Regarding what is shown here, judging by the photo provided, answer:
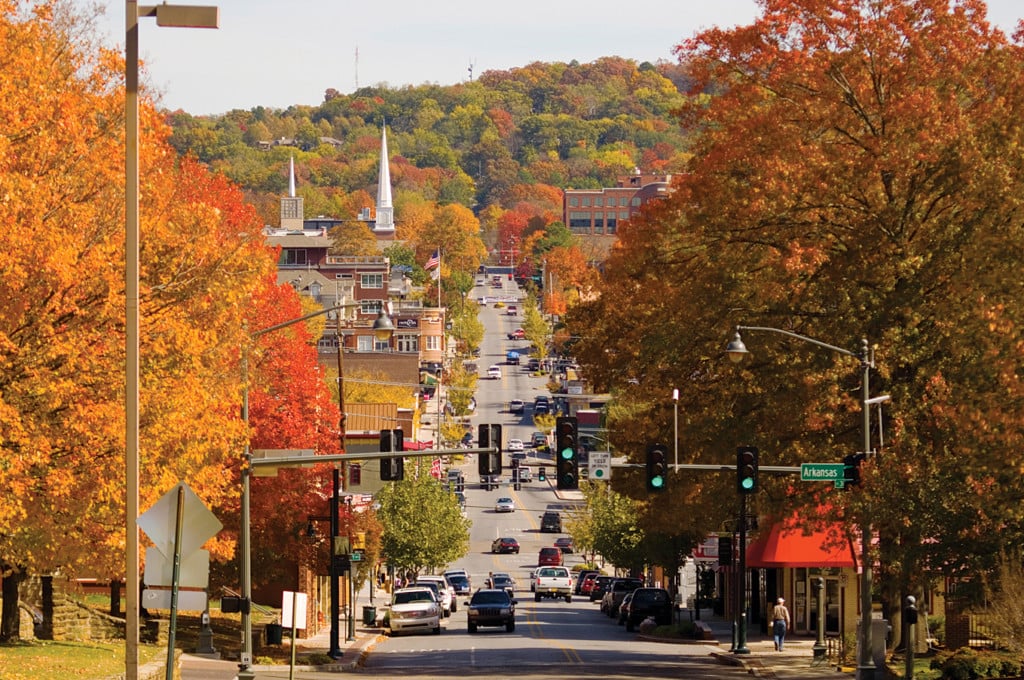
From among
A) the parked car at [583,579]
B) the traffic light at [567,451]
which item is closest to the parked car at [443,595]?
the parked car at [583,579]

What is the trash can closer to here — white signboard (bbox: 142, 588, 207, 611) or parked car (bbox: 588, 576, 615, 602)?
white signboard (bbox: 142, 588, 207, 611)

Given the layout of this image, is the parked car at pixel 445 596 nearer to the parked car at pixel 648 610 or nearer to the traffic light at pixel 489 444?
the parked car at pixel 648 610

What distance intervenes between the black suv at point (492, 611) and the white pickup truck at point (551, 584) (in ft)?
92.4

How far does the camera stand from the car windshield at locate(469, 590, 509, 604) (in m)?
61.0

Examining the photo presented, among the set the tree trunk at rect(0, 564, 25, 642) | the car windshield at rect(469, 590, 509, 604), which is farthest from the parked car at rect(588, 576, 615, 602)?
the tree trunk at rect(0, 564, 25, 642)

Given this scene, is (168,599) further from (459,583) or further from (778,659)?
(459,583)

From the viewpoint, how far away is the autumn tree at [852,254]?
123 ft

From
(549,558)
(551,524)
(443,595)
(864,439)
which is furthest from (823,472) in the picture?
(551,524)

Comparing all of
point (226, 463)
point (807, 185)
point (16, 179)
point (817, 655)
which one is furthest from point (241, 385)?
point (817, 655)

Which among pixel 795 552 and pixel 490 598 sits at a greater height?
pixel 795 552

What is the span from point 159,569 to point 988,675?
932 inches

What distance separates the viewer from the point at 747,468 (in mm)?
39469

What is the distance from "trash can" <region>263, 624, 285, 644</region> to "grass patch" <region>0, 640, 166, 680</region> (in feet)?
31.3

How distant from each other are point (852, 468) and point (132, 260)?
74.7 feet
